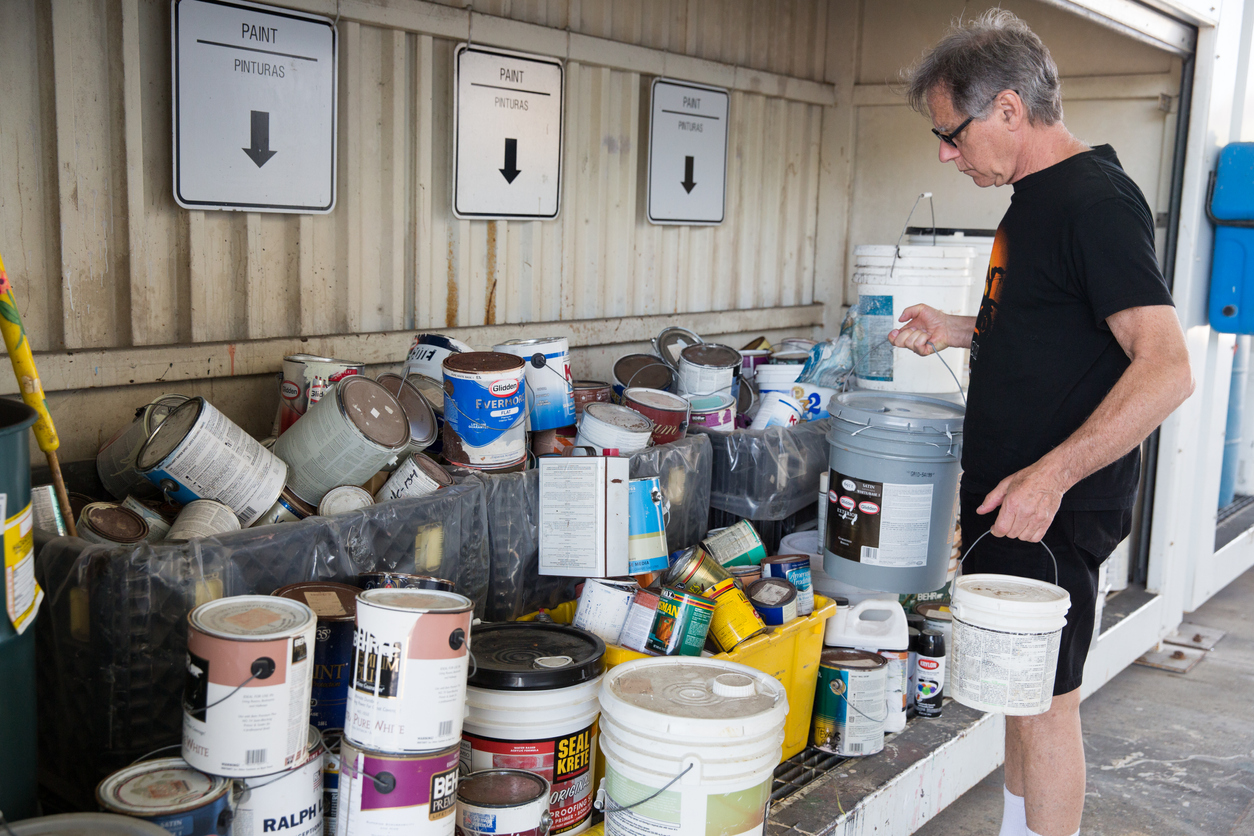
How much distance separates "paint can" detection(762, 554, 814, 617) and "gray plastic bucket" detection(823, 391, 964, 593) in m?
0.09

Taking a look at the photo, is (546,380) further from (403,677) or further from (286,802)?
(286,802)

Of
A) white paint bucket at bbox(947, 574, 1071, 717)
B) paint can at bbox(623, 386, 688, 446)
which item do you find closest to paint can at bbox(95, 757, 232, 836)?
white paint bucket at bbox(947, 574, 1071, 717)

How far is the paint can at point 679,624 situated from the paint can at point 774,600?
0.89 feet

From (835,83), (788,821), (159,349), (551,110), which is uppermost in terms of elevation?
(835,83)

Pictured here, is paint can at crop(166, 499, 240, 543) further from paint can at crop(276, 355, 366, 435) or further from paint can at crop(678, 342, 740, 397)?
paint can at crop(678, 342, 740, 397)

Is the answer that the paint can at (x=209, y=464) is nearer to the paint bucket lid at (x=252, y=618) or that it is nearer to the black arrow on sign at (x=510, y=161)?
the paint bucket lid at (x=252, y=618)

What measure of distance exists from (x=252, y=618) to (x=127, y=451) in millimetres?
848

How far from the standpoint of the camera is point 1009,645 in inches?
75.6

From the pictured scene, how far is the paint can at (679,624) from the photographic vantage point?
223 cm

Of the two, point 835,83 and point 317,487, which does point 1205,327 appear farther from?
point 317,487

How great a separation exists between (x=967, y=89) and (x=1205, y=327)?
2.57 m

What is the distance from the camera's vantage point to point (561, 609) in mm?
2557

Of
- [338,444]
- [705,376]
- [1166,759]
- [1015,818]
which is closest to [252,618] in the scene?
[338,444]

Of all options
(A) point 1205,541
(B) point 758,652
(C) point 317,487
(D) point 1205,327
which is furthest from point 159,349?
(A) point 1205,541
